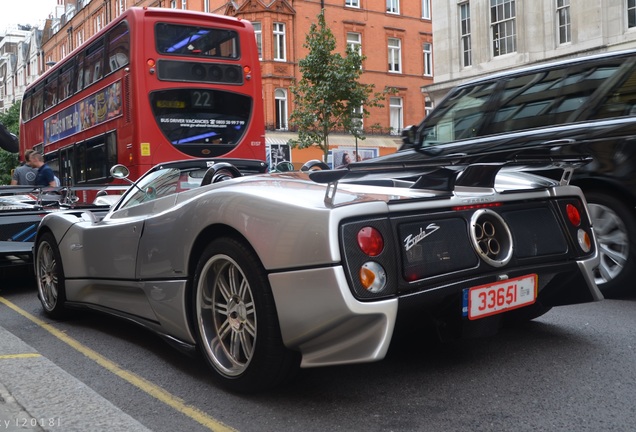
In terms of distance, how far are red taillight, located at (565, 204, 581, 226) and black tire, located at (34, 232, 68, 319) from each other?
143 inches

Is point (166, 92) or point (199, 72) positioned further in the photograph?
point (199, 72)

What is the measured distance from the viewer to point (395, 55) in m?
40.9

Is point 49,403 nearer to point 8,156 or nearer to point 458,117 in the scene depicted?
point 458,117

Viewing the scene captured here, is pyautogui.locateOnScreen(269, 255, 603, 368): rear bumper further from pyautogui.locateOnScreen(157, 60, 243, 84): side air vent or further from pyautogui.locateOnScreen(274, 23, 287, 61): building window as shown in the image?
pyautogui.locateOnScreen(274, 23, 287, 61): building window

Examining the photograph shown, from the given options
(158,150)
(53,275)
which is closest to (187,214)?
(53,275)

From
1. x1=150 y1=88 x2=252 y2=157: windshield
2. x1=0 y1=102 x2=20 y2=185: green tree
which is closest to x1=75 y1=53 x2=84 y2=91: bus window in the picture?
x1=150 y1=88 x2=252 y2=157: windshield

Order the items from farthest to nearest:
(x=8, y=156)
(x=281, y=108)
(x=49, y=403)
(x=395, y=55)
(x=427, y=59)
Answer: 1. (x=427, y=59)
2. (x=8, y=156)
3. (x=395, y=55)
4. (x=281, y=108)
5. (x=49, y=403)

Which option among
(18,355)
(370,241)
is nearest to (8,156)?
(18,355)

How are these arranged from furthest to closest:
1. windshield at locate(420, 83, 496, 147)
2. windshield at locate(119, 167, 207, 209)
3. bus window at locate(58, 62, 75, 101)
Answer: bus window at locate(58, 62, 75, 101)
windshield at locate(420, 83, 496, 147)
windshield at locate(119, 167, 207, 209)

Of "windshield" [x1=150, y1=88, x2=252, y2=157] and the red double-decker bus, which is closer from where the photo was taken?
the red double-decker bus

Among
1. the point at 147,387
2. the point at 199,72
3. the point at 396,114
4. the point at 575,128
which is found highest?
the point at 396,114

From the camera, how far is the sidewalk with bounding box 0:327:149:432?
2846mm

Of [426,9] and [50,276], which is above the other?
[426,9]

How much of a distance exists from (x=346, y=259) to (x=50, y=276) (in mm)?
3527
